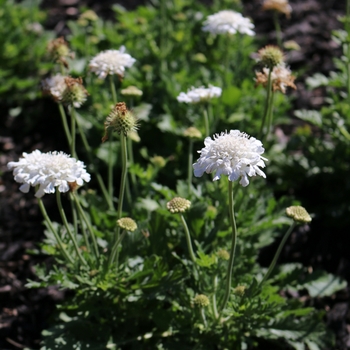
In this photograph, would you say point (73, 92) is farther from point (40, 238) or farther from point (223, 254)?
point (40, 238)

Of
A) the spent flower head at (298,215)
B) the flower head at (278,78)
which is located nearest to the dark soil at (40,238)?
the spent flower head at (298,215)

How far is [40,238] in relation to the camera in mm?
3988

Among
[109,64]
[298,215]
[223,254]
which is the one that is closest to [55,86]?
[109,64]

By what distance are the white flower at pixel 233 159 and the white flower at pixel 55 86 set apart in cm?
95

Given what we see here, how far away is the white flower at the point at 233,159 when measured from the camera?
218cm

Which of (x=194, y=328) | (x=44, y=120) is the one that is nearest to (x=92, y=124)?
(x=44, y=120)

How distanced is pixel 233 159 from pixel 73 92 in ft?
3.26

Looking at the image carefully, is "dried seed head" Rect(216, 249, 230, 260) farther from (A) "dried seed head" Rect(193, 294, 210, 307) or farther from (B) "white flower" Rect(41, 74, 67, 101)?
(B) "white flower" Rect(41, 74, 67, 101)

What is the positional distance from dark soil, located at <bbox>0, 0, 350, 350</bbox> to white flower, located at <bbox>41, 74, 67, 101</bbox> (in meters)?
0.94

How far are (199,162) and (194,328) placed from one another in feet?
3.40

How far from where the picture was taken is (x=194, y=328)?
287cm

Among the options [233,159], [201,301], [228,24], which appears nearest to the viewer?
[233,159]

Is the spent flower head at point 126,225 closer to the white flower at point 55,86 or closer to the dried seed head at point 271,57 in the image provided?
the white flower at point 55,86

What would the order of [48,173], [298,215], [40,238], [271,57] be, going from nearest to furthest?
[48,173] → [298,215] → [271,57] → [40,238]
